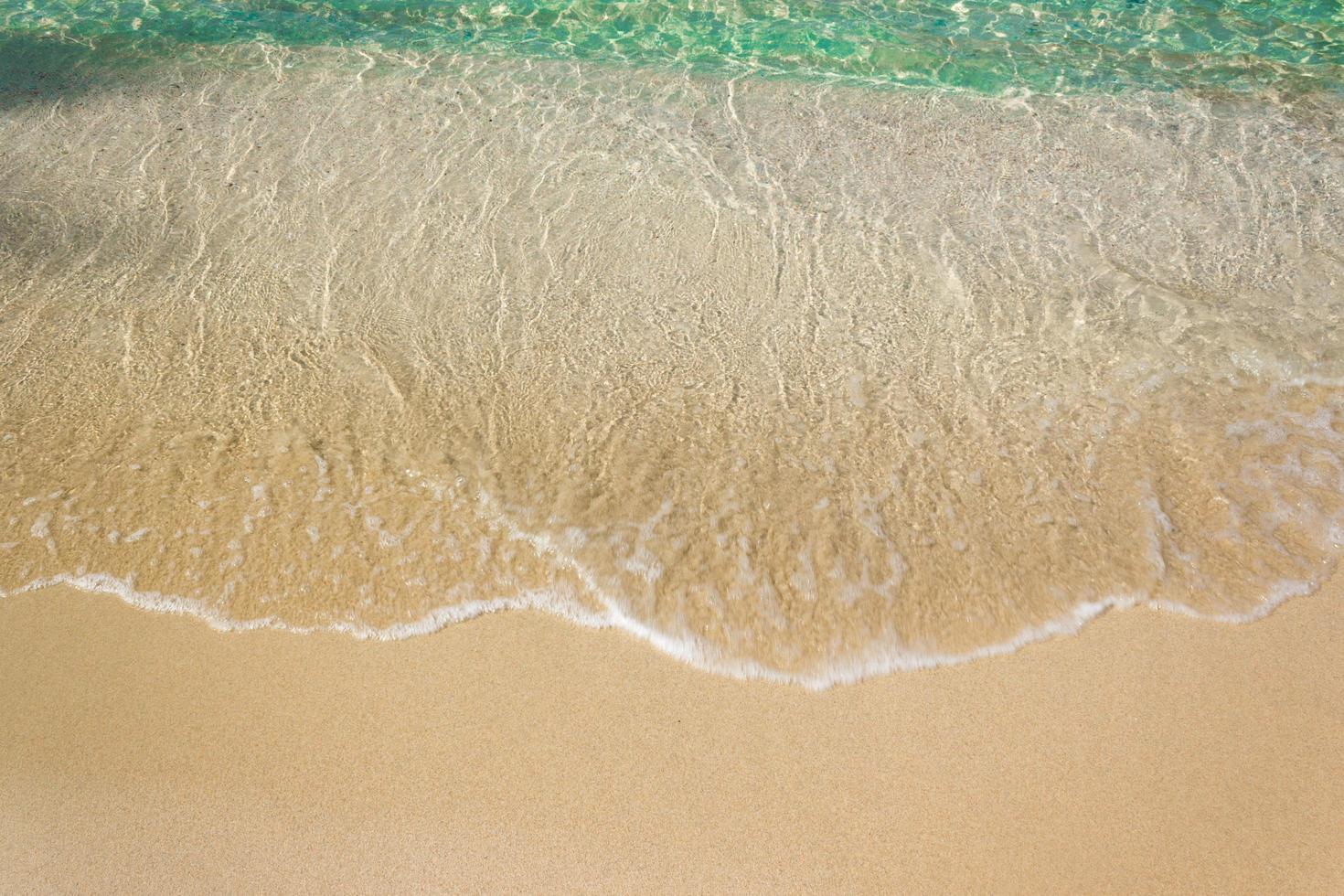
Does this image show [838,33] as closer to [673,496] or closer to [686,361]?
[686,361]

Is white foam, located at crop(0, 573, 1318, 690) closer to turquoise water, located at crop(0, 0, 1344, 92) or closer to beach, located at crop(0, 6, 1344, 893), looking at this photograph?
beach, located at crop(0, 6, 1344, 893)

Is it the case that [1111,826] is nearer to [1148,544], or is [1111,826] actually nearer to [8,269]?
[1148,544]

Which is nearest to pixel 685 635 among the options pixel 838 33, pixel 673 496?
pixel 673 496

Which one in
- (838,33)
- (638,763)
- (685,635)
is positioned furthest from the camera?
A: (838,33)

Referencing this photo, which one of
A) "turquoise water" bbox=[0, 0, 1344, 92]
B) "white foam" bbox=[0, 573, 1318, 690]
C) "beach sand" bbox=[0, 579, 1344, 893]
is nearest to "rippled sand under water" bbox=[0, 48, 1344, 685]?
"white foam" bbox=[0, 573, 1318, 690]

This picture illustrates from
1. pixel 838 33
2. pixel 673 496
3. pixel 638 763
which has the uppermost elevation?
pixel 838 33
